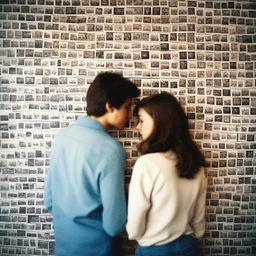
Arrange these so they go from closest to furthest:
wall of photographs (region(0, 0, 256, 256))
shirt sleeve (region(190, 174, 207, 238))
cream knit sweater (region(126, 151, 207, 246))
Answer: cream knit sweater (region(126, 151, 207, 246)) < shirt sleeve (region(190, 174, 207, 238)) < wall of photographs (region(0, 0, 256, 256))

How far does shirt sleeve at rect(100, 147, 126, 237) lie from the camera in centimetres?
73

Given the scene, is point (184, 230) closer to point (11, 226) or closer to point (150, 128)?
point (150, 128)

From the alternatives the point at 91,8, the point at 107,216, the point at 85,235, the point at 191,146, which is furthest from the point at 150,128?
the point at 91,8

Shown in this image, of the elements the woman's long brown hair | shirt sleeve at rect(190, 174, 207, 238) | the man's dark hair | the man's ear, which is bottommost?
shirt sleeve at rect(190, 174, 207, 238)

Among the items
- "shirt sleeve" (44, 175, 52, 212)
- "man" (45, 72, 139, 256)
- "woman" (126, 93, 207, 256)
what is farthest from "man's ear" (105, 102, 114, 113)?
"shirt sleeve" (44, 175, 52, 212)

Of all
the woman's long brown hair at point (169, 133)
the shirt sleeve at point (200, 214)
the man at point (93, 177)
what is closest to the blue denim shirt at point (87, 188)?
the man at point (93, 177)

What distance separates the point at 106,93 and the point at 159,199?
0.46 metres

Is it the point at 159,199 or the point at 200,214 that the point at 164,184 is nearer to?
the point at 159,199

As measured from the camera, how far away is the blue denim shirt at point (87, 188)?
733 mm

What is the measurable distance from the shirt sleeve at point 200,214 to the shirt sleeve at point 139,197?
242 millimetres

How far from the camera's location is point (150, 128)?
2.61ft

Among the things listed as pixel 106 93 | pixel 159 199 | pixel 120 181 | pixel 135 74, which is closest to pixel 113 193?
pixel 120 181

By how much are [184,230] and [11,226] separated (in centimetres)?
89

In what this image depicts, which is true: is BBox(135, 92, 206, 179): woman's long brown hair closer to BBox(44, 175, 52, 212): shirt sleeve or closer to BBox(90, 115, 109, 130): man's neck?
BBox(90, 115, 109, 130): man's neck
